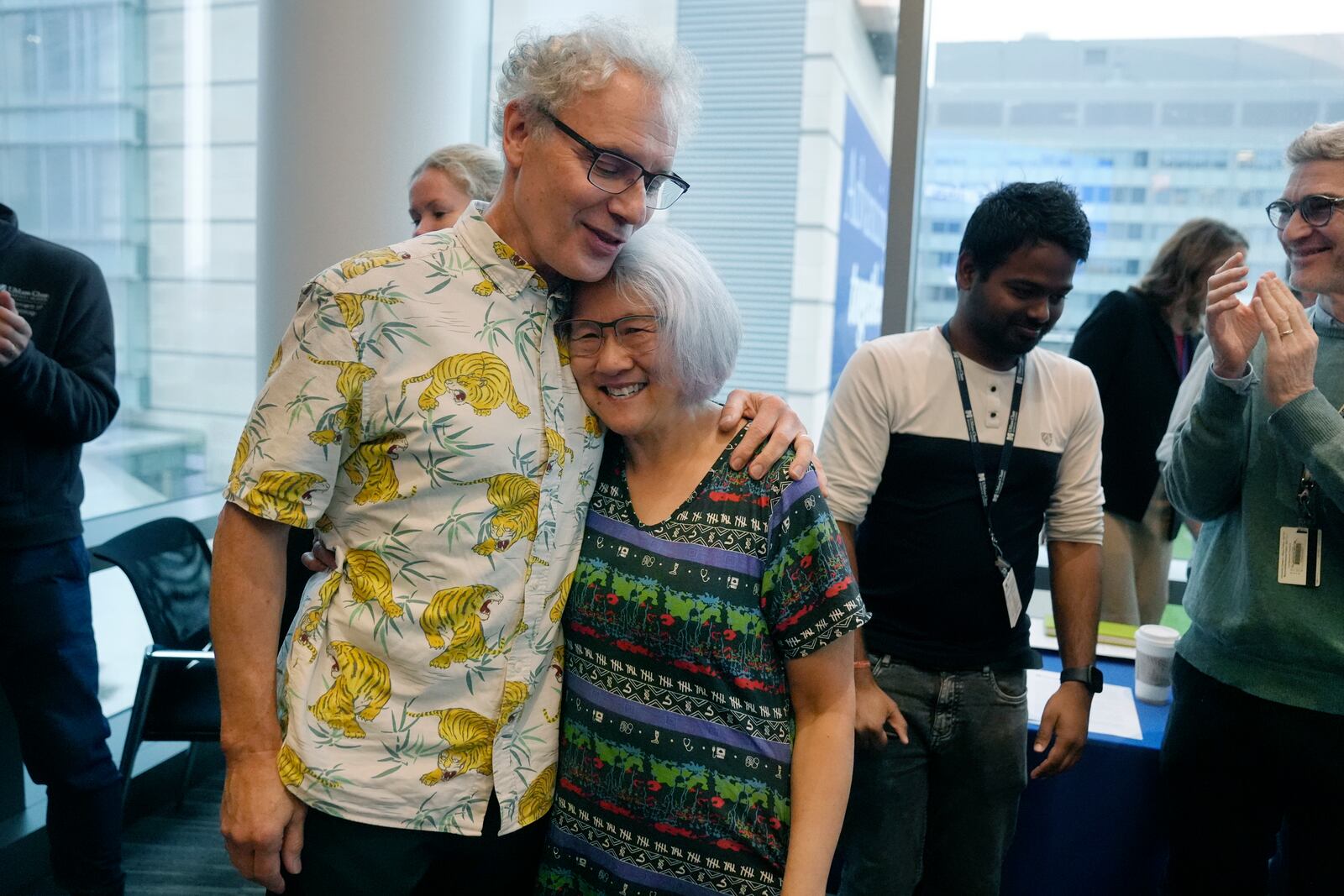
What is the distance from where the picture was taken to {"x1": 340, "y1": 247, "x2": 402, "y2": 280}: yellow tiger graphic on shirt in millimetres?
1262

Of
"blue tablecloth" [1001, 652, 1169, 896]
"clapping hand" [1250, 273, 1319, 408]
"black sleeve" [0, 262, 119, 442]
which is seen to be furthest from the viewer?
"black sleeve" [0, 262, 119, 442]

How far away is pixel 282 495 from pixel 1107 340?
10.2ft

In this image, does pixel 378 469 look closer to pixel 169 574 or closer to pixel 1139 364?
pixel 169 574

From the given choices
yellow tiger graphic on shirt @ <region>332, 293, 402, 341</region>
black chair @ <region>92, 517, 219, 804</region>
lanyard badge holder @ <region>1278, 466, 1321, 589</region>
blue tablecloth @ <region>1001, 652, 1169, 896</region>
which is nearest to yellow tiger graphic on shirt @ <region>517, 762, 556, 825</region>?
yellow tiger graphic on shirt @ <region>332, 293, 402, 341</region>

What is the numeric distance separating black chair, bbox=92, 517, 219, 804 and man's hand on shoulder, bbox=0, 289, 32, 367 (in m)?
0.65

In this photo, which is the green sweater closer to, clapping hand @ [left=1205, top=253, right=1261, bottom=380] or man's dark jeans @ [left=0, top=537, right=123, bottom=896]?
clapping hand @ [left=1205, top=253, right=1261, bottom=380]

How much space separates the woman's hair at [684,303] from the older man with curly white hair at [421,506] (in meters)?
0.06

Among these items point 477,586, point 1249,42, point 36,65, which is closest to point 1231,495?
point 477,586

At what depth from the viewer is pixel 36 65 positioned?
323 centimetres

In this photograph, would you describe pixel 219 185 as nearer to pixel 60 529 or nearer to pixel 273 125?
pixel 273 125

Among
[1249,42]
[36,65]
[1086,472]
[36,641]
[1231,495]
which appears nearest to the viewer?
[1231,495]

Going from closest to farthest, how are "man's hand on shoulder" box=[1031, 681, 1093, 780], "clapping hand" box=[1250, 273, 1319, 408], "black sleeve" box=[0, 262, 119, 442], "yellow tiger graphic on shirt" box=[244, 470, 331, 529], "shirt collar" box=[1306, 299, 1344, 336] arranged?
1. "yellow tiger graphic on shirt" box=[244, 470, 331, 529]
2. "clapping hand" box=[1250, 273, 1319, 408]
3. "shirt collar" box=[1306, 299, 1344, 336]
4. "man's hand on shoulder" box=[1031, 681, 1093, 780]
5. "black sleeve" box=[0, 262, 119, 442]

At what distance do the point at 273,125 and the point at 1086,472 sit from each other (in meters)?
2.92

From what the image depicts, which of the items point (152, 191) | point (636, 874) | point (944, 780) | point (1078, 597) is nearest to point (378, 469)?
point (636, 874)
